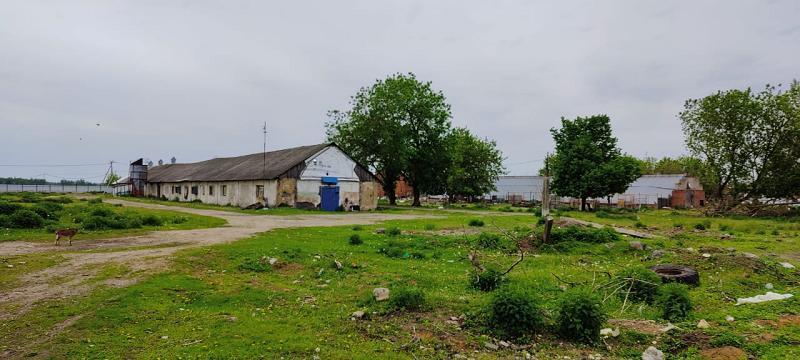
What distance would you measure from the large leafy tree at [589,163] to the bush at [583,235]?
26021 millimetres

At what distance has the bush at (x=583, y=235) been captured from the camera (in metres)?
14.8

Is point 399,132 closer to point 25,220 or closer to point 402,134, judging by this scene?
point 402,134

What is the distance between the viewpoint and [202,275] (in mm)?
9789

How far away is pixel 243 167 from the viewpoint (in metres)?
41.4

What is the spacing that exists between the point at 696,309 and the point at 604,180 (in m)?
34.0

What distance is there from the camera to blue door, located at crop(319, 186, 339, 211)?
35.5 meters

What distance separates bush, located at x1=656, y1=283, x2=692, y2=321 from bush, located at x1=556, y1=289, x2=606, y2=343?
1770 mm

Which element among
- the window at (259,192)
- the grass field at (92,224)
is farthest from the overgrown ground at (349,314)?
the window at (259,192)

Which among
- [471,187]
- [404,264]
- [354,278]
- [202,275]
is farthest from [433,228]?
[471,187]

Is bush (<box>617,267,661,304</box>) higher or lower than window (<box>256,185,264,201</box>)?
lower

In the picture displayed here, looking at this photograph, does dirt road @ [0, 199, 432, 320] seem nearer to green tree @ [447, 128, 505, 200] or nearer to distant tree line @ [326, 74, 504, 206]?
distant tree line @ [326, 74, 504, 206]

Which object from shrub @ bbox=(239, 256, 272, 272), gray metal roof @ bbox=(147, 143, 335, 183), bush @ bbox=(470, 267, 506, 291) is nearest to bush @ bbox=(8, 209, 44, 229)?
shrub @ bbox=(239, 256, 272, 272)

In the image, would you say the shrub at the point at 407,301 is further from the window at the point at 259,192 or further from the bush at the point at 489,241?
the window at the point at 259,192

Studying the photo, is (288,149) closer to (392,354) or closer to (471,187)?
Result: (471,187)
